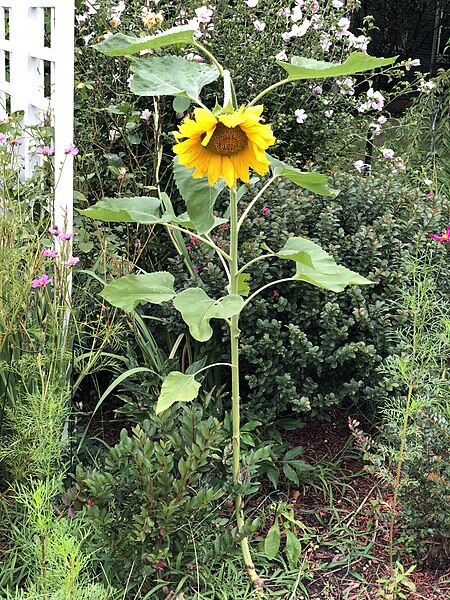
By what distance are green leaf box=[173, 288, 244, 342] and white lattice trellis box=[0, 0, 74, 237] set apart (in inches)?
24.2

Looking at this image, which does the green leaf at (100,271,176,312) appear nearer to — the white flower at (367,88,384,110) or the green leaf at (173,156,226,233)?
the green leaf at (173,156,226,233)

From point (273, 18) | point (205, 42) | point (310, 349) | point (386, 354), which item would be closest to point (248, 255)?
point (310, 349)

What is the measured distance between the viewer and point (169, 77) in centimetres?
191

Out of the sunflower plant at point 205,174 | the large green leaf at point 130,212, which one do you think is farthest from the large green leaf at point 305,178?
the large green leaf at point 130,212

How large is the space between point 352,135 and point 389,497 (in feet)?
7.16

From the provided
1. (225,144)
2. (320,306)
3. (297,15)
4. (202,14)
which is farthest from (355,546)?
(297,15)

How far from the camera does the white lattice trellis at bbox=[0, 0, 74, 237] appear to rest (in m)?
2.60

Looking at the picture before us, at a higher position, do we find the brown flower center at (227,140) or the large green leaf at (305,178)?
the brown flower center at (227,140)

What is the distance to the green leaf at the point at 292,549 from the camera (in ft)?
7.68

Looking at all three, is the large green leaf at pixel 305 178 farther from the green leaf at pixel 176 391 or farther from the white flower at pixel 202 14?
the white flower at pixel 202 14

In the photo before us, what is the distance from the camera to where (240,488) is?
2.16 metres

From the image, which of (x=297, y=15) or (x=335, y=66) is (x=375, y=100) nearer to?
(x=297, y=15)

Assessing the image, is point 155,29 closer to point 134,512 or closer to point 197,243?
point 197,243

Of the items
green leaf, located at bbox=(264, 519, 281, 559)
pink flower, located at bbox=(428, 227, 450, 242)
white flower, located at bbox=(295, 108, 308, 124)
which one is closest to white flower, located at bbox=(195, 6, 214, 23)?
white flower, located at bbox=(295, 108, 308, 124)
